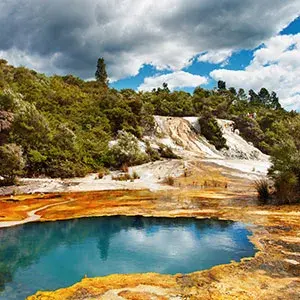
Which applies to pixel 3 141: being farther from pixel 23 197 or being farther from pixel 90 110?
pixel 90 110

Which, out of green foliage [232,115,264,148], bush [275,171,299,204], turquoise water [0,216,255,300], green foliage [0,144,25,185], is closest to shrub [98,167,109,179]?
green foliage [0,144,25,185]

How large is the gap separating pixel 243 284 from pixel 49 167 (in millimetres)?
19488

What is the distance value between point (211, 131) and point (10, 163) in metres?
28.4

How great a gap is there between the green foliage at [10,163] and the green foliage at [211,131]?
88.7 feet

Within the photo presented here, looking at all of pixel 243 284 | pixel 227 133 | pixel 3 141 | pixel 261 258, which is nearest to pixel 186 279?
pixel 243 284

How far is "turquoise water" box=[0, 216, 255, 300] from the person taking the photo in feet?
30.8

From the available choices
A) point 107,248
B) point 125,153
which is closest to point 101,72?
point 125,153

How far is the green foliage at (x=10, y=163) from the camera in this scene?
21.5 m

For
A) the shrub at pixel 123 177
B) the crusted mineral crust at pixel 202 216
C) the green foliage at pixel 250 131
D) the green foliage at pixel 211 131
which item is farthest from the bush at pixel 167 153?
the green foliage at pixel 250 131

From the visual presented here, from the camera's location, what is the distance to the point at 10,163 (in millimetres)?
21578

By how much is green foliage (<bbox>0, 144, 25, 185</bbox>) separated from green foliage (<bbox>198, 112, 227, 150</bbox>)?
1064 inches

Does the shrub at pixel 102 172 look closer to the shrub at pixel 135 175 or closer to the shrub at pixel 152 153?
the shrub at pixel 135 175

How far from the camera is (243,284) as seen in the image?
8055 mm

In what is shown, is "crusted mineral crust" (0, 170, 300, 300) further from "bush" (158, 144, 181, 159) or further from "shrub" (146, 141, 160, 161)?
"bush" (158, 144, 181, 159)
